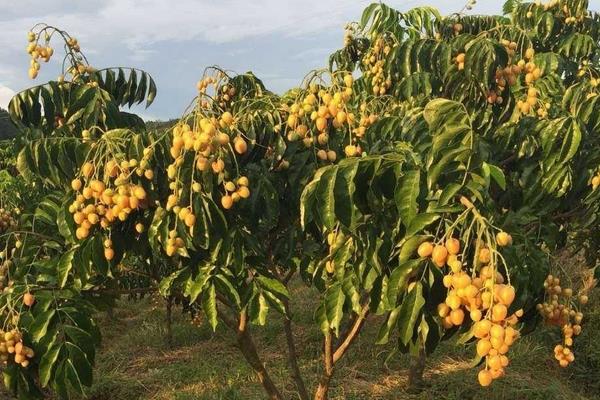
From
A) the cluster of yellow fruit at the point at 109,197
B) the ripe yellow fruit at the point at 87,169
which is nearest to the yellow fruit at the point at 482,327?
the cluster of yellow fruit at the point at 109,197

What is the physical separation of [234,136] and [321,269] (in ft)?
2.24

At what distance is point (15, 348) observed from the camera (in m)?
2.24

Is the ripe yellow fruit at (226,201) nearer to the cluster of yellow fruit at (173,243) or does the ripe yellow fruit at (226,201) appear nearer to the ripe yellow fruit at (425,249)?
the cluster of yellow fruit at (173,243)

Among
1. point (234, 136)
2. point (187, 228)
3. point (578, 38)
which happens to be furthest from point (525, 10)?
point (187, 228)

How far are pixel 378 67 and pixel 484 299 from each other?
331 centimetres

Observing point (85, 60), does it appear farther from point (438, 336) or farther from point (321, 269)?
point (438, 336)

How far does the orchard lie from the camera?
1579mm

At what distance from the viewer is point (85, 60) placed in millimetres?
3346

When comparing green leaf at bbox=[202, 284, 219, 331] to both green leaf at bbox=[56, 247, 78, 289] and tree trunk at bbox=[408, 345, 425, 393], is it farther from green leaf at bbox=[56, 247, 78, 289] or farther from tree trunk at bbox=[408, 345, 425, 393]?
tree trunk at bbox=[408, 345, 425, 393]

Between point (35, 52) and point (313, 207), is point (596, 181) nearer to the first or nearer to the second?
point (313, 207)

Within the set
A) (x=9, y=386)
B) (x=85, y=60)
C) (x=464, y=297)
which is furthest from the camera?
(x=85, y=60)

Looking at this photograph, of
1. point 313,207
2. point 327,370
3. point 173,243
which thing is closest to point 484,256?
point 313,207

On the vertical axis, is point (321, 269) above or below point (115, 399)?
above

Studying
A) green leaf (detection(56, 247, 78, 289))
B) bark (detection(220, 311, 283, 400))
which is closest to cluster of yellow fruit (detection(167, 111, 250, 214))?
green leaf (detection(56, 247, 78, 289))
